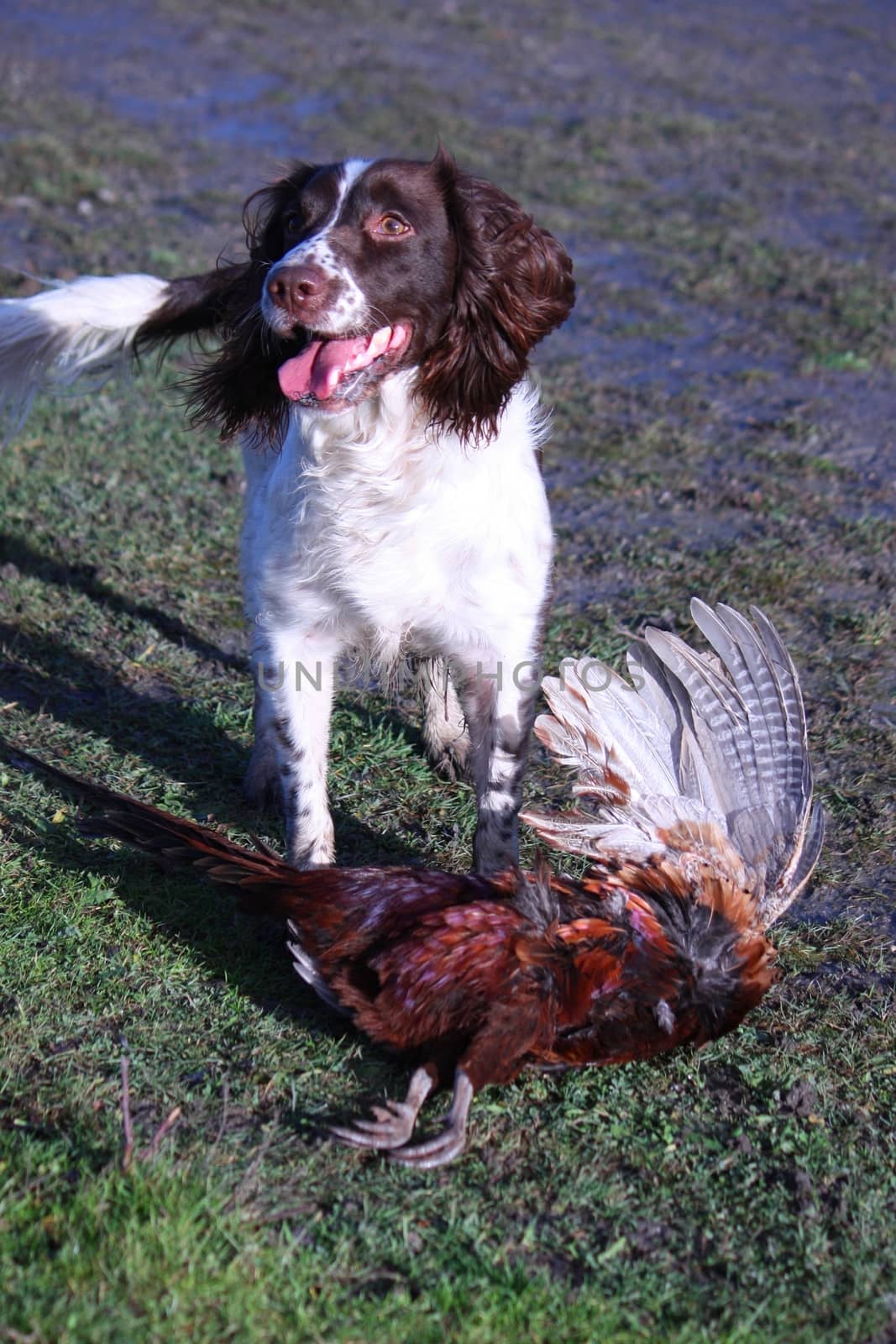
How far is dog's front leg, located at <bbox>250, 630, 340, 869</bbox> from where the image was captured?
3.30 metres

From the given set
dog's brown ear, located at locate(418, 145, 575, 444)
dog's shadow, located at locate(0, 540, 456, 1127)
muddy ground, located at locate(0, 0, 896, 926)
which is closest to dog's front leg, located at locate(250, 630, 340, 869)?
dog's shadow, located at locate(0, 540, 456, 1127)

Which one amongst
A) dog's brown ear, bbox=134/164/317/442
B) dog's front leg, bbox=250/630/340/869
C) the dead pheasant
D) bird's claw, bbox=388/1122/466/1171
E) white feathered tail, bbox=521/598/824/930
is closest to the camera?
bird's claw, bbox=388/1122/466/1171

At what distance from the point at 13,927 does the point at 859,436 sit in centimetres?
454

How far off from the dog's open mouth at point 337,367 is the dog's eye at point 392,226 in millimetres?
193

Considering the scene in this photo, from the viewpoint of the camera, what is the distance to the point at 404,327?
301 cm

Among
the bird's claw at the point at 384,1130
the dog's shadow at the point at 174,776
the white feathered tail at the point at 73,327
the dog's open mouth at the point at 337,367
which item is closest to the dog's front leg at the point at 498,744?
the dog's shadow at the point at 174,776

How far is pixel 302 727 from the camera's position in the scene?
10.9 feet

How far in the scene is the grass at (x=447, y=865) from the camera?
224 cm

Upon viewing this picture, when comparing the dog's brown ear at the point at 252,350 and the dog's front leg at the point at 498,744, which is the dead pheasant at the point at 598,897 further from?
the dog's brown ear at the point at 252,350

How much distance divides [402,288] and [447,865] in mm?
1391

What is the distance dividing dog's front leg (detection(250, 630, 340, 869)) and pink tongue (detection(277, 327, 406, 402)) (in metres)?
0.60

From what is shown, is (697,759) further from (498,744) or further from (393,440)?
(393,440)

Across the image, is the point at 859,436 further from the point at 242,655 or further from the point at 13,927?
the point at 13,927

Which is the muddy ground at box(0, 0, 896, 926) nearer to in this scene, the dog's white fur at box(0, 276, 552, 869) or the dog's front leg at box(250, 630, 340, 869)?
the dog's white fur at box(0, 276, 552, 869)
